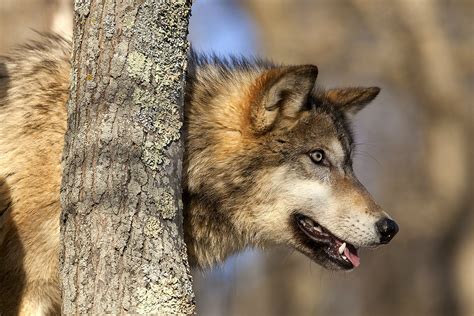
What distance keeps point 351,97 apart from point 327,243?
1097mm

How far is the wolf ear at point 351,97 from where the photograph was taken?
577 cm

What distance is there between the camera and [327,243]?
5238 millimetres

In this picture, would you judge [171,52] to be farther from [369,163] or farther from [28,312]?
[369,163]

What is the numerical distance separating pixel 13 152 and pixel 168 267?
4.70 ft

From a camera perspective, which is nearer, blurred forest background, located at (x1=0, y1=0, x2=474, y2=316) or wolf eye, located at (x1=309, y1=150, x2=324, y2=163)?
wolf eye, located at (x1=309, y1=150, x2=324, y2=163)

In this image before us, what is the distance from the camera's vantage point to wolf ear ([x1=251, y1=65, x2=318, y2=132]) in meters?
4.90

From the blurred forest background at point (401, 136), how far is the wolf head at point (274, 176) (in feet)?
27.1

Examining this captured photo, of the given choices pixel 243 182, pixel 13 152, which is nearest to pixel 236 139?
pixel 243 182

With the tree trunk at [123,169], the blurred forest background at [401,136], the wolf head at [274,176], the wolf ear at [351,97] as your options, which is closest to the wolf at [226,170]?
the wolf head at [274,176]

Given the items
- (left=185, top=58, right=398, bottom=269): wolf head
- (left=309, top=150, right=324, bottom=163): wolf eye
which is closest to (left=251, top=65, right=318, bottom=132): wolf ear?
(left=185, top=58, right=398, bottom=269): wolf head

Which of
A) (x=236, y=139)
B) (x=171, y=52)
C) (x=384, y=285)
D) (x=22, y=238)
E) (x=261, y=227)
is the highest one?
(x=171, y=52)

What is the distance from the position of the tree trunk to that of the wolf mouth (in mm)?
1357

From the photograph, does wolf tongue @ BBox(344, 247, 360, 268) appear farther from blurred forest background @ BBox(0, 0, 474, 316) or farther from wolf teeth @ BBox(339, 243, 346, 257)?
blurred forest background @ BBox(0, 0, 474, 316)

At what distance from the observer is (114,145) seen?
3824 mm
